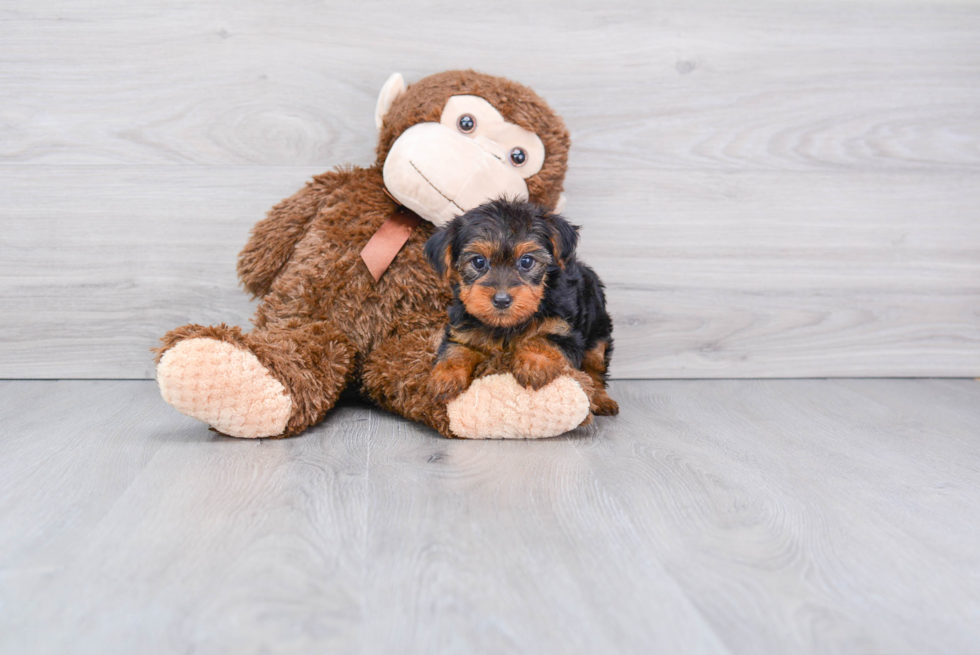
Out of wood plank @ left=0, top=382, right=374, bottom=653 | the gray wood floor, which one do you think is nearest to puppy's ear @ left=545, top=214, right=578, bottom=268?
the gray wood floor

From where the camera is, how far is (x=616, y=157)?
2426mm

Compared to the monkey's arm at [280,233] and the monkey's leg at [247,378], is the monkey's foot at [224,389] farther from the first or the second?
the monkey's arm at [280,233]

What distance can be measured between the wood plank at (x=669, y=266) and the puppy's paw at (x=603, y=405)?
541mm

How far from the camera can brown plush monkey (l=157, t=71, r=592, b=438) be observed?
171 centimetres

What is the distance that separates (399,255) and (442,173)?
262mm

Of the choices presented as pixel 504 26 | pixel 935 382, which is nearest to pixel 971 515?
pixel 935 382

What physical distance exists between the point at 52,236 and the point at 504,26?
1.58 metres

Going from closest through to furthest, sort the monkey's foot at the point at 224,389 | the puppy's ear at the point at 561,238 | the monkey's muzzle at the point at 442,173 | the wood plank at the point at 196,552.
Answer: the wood plank at the point at 196,552 → the monkey's foot at the point at 224,389 → the puppy's ear at the point at 561,238 → the monkey's muzzle at the point at 442,173

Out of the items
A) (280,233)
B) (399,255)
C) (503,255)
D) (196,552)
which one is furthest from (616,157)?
(196,552)

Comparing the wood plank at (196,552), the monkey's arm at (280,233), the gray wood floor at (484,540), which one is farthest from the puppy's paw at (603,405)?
the monkey's arm at (280,233)

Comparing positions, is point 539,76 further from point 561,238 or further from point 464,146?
point 561,238

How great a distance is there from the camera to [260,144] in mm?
2330

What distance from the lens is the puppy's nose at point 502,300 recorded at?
1.55 metres

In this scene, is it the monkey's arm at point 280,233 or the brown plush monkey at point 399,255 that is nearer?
the brown plush monkey at point 399,255
